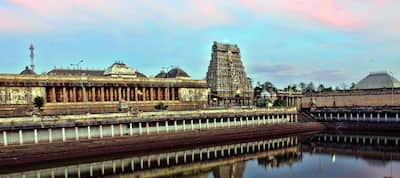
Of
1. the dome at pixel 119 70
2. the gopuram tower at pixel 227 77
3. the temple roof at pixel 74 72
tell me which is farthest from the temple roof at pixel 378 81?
the temple roof at pixel 74 72

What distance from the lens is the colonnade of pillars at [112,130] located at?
148ft

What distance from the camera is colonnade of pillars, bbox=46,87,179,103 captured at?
6426 centimetres

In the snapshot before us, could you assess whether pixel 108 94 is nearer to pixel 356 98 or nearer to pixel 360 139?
pixel 360 139

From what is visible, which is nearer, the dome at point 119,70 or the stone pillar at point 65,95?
the stone pillar at point 65,95

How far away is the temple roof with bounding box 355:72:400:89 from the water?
2420 inches

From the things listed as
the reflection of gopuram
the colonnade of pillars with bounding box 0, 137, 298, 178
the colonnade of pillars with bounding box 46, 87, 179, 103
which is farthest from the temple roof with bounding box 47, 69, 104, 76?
the reflection of gopuram

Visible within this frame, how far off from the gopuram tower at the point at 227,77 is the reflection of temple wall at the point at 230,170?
57.5m

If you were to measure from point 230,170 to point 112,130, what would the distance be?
1861 centimetres

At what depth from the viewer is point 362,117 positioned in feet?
263

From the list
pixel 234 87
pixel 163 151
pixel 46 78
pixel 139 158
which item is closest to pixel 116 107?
pixel 46 78

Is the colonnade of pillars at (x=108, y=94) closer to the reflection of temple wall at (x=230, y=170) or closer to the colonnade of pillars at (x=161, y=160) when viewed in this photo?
the colonnade of pillars at (x=161, y=160)

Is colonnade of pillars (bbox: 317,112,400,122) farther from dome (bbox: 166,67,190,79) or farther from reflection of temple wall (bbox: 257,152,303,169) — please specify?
reflection of temple wall (bbox: 257,152,303,169)

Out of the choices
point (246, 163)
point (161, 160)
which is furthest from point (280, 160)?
point (161, 160)

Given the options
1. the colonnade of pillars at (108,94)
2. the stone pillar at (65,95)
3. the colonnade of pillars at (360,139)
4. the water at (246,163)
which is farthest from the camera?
the stone pillar at (65,95)
